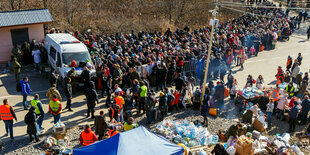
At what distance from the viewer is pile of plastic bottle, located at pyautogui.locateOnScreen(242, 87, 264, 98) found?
564 inches

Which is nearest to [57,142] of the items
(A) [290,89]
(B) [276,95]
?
(B) [276,95]

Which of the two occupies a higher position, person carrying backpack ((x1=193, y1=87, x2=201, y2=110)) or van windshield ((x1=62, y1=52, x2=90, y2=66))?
van windshield ((x1=62, y1=52, x2=90, y2=66))

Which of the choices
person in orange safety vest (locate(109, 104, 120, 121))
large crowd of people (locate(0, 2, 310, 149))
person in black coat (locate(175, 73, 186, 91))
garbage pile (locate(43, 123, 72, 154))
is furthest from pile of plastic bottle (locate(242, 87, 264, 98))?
garbage pile (locate(43, 123, 72, 154))

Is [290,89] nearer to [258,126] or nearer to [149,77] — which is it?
[258,126]

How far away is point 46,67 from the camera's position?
16.9m

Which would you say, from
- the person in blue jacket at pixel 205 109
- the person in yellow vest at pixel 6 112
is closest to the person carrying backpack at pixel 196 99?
the person in blue jacket at pixel 205 109

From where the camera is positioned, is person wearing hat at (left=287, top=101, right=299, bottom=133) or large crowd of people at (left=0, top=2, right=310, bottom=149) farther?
person wearing hat at (left=287, top=101, right=299, bottom=133)

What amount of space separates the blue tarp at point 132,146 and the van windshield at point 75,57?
8.05m

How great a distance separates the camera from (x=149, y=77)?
53.4ft

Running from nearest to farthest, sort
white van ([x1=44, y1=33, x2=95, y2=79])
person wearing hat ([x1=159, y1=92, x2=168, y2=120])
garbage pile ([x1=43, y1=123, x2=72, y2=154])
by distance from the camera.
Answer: garbage pile ([x1=43, y1=123, x2=72, y2=154]), person wearing hat ([x1=159, y1=92, x2=168, y2=120]), white van ([x1=44, y1=33, x2=95, y2=79])

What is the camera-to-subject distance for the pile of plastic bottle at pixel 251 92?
14.3 m

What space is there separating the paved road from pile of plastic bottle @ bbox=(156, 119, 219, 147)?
3.52 meters

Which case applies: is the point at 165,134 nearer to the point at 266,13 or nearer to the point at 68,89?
the point at 68,89

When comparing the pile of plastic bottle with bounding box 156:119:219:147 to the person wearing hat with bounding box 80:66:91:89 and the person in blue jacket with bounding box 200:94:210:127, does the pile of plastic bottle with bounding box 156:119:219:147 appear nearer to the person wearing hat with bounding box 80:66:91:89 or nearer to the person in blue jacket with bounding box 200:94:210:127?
the person in blue jacket with bounding box 200:94:210:127
